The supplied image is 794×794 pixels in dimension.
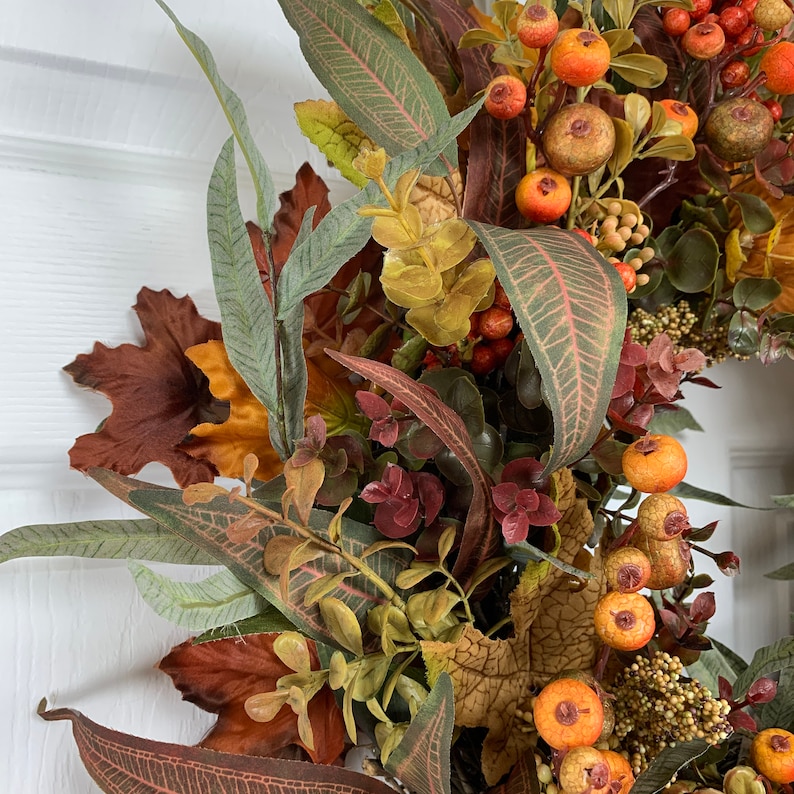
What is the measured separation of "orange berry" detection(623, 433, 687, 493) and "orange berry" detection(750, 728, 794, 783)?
19 cm

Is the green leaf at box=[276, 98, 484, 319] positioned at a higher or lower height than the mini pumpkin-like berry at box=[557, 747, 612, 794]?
higher

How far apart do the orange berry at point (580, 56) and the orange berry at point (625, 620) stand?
0.27 meters

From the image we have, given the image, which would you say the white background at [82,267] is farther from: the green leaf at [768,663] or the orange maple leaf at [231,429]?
the green leaf at [768,663]

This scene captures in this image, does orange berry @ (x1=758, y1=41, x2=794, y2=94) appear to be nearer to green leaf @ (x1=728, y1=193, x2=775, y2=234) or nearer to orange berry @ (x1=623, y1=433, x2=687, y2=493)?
green leaf @ (x1=728, y1=193, x2=775, y2=234)

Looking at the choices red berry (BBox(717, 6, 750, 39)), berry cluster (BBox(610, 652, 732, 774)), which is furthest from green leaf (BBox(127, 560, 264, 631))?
A: red berry (BBox(717, 6, 750, 39))

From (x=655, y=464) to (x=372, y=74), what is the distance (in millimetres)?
269

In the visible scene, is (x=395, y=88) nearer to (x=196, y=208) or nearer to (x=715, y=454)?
(x=196, y=208)

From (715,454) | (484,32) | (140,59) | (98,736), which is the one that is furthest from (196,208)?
(715,454)

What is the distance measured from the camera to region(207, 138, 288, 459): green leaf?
40 cm

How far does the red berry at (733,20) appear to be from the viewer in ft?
1.53

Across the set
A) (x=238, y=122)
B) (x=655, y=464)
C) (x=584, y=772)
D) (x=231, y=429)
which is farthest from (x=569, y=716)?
(x=238, y=122)

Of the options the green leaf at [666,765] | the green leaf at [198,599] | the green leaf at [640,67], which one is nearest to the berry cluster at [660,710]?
the green leaf at [666,765]

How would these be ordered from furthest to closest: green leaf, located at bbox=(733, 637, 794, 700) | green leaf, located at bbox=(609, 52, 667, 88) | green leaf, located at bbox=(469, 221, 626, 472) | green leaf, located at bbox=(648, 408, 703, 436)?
green leaf, located at bbox=(648, 408, 703, 436) → green leaf, located at bbox=(733, 637, 794, 700) → green leaf, located at bbox=(609, 52, 667, 88) → green leaf, located at bbox=(469, 221, 626, 472)

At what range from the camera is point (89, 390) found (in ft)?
1.60
